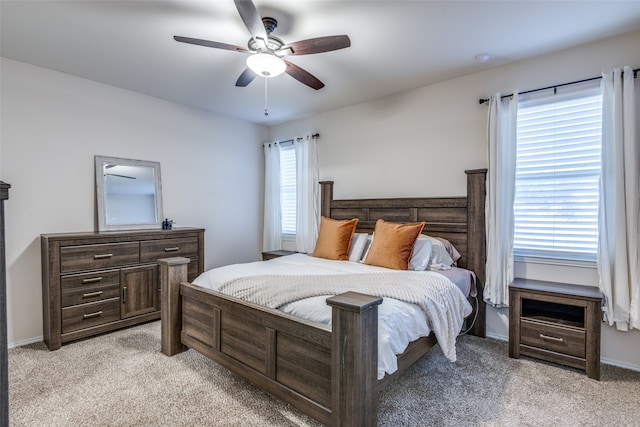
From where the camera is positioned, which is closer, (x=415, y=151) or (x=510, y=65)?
(x=510, y=65)

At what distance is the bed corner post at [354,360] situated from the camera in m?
1.47

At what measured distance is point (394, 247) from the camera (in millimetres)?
2975

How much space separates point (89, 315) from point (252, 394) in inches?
76.3

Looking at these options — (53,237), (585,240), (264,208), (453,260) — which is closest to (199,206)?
(264,208)

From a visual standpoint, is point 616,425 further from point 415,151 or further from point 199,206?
point 199,206

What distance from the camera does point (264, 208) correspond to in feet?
16.9

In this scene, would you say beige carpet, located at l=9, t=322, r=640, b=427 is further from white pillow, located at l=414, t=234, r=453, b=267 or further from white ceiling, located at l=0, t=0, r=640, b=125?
white ceiling, located at l=0, t=0, r=640, b=125

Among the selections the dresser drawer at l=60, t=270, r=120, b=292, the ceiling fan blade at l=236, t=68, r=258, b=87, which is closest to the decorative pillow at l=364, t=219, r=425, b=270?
the ceiling fan blade at l=236, t=68, r=258, b=87

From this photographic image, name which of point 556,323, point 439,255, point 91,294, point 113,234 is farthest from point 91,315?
point 556,323

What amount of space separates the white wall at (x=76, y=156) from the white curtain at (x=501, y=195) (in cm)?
345

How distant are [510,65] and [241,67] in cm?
255

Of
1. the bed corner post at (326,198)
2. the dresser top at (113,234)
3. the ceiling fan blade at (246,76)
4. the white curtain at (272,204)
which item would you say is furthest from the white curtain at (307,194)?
the ceiling fan blade at (246,76)

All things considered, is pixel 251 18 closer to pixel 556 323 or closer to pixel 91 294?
pixel 91 294

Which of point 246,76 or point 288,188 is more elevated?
point 246,76
